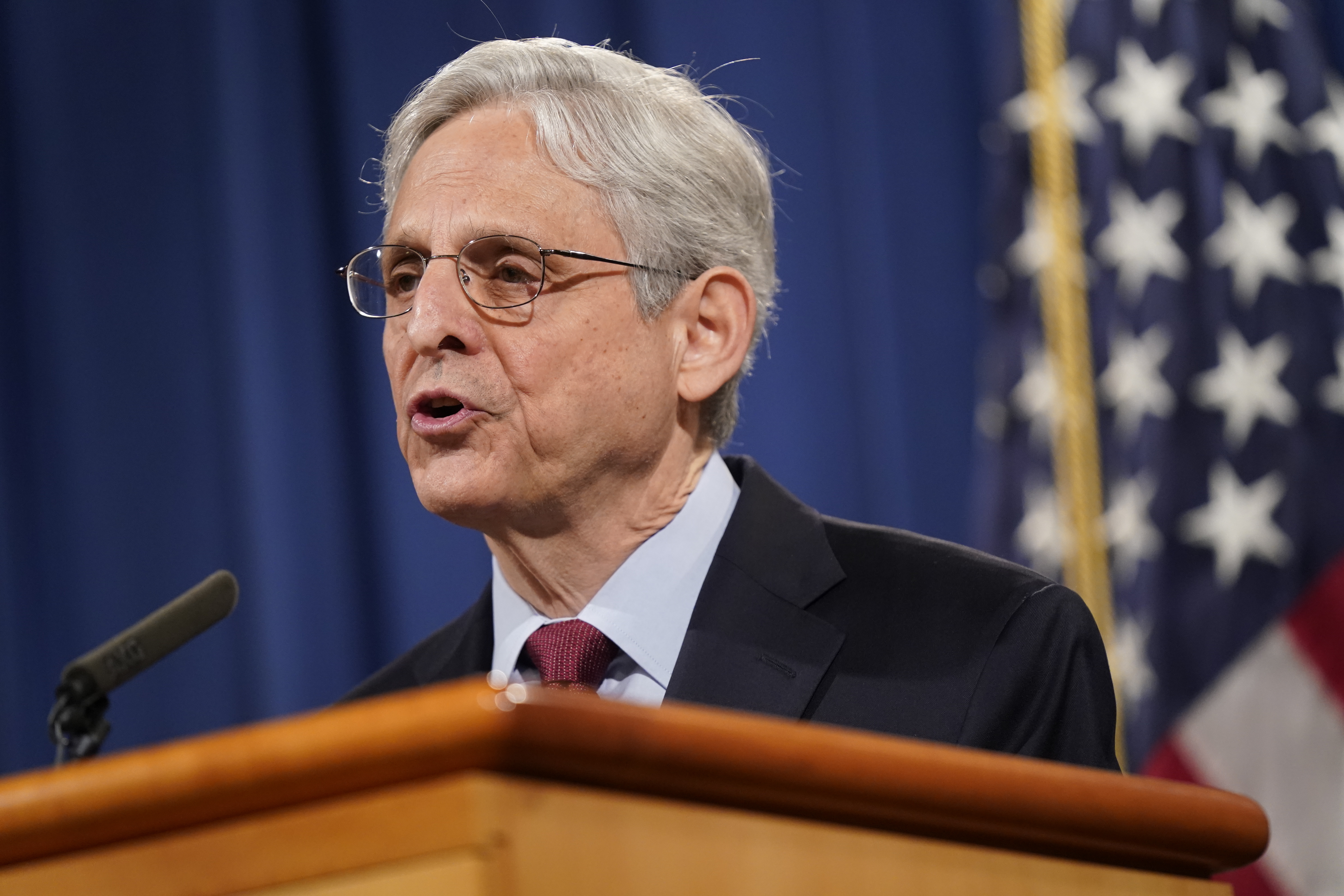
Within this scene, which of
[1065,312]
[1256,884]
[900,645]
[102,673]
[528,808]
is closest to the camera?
[528,808]

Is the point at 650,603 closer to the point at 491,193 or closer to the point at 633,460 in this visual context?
the point at 633,460

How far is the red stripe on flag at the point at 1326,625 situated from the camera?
2.38 m

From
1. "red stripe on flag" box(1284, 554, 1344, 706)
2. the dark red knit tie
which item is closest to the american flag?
"red stripe on flag" box(1284, 554, 1344, 706)

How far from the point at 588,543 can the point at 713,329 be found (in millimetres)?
330

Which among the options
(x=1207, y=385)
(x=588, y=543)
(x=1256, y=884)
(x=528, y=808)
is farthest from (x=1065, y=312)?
(x=528, y=808)

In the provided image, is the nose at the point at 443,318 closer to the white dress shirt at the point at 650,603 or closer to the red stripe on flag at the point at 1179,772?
the white dress shirt at the point at 650,603

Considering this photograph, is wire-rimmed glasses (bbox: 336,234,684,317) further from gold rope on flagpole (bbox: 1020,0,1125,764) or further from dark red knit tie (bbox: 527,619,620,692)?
gold rope on flagpole (bbox: 1020,0,1125,764)

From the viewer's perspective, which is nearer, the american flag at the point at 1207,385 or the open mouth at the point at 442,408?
the open mouth at the point at 442,408

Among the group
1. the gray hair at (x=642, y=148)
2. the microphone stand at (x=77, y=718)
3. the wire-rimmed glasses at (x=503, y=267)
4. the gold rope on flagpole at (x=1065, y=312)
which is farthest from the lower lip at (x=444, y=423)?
the gold rope on flagpole at (x=1065, y=312)

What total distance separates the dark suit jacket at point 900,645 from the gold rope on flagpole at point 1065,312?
109cm

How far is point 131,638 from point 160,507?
1.89m

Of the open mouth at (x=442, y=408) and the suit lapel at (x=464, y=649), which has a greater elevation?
the open mouth at (x=442, y=408)

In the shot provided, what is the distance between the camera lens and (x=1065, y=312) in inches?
108

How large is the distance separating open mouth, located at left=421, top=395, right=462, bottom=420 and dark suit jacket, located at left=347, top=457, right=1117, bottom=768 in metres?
0.35
